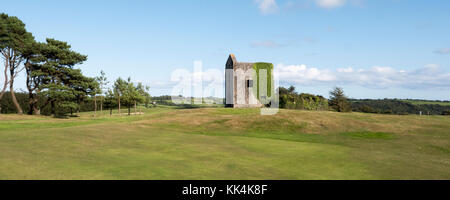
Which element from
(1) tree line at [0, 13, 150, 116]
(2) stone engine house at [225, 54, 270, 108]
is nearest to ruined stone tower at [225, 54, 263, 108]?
(2) stone engine house at [225, 54, 270, 108]

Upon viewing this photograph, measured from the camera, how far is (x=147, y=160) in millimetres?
11492

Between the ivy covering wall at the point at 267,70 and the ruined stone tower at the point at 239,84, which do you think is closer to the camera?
the ruined stone tower at the point at 239,84

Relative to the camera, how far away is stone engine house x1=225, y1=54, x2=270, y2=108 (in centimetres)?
4953

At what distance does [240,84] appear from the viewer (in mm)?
49781

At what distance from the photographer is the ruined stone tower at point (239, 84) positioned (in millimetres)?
49531

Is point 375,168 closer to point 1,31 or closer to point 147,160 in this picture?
A: point 147,160

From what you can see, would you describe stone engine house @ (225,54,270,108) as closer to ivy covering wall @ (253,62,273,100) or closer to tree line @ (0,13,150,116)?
ivy covering wall @ (253,62,273,100)

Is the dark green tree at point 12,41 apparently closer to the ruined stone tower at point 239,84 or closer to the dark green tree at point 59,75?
the dark green tree at point 59,75

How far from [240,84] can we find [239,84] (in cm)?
17

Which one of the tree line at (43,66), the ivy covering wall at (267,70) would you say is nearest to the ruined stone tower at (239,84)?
the ivy covering wall at (267,70)

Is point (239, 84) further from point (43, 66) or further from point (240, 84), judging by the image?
point (43, 66)
